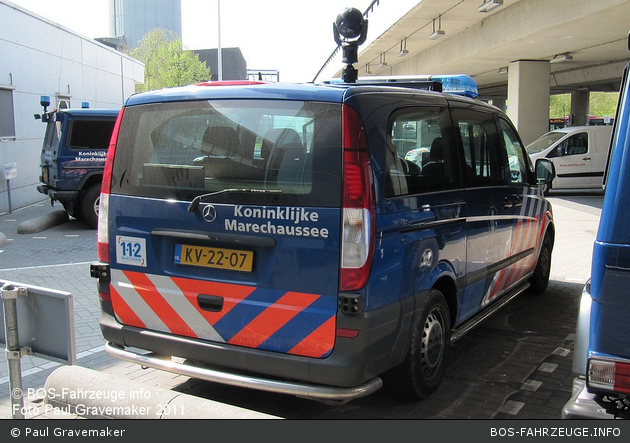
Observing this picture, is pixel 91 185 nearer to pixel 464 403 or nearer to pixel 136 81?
pixel 464 403

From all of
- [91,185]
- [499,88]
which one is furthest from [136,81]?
[499,88]

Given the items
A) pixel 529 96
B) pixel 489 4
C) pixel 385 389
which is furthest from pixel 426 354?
pixel 529 96

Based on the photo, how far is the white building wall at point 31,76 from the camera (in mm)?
15266

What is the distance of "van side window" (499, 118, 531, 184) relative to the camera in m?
5.71

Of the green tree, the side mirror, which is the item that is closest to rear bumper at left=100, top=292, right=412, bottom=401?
the side mirror

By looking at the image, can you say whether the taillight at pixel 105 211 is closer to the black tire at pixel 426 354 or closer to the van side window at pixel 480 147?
the black tire at pixel 426 354

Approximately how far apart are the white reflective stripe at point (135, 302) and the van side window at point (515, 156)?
3417mm

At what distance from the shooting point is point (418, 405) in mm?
4129

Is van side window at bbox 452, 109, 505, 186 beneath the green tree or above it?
beneath

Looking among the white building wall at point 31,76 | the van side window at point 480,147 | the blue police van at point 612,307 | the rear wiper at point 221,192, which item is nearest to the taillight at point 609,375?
the blue police van at point 612,307

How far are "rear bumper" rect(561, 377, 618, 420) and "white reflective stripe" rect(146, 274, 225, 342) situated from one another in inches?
74.9

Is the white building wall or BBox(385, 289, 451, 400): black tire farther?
the white building wall

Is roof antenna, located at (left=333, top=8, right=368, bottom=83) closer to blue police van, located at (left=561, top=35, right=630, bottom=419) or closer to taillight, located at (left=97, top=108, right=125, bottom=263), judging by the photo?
taillight, located at (left=97, top=108, right=125, bottom=263)

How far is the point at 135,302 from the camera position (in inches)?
156
